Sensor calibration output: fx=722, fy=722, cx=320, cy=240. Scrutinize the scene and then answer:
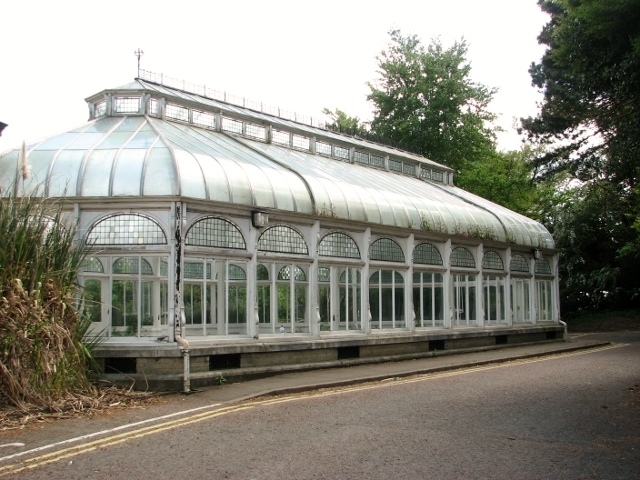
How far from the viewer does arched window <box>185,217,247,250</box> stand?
550 inches

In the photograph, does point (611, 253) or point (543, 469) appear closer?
point (543, 469)

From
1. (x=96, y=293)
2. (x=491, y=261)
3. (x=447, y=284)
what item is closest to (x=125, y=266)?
(x=96, y=293)

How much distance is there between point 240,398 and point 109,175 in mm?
5223

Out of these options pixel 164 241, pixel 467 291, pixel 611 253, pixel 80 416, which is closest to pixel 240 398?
pixel 80 416

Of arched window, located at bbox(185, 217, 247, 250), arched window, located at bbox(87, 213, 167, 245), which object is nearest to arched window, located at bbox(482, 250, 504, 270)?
arched window, located at bbox(185, 217, 247, 250)

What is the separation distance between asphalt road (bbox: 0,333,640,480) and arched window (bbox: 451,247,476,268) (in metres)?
8.20

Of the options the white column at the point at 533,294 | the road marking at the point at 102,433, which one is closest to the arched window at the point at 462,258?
the white column at the point at 533,294

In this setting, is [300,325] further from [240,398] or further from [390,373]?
[240,398]

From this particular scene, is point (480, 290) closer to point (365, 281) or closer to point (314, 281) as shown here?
point (365, 281)

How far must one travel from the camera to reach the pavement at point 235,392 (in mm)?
8859

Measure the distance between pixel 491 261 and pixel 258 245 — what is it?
10.1 m

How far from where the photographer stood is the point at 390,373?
1516 cm

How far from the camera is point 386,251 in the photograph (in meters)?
18.6

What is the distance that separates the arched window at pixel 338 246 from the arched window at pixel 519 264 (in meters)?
8.14
